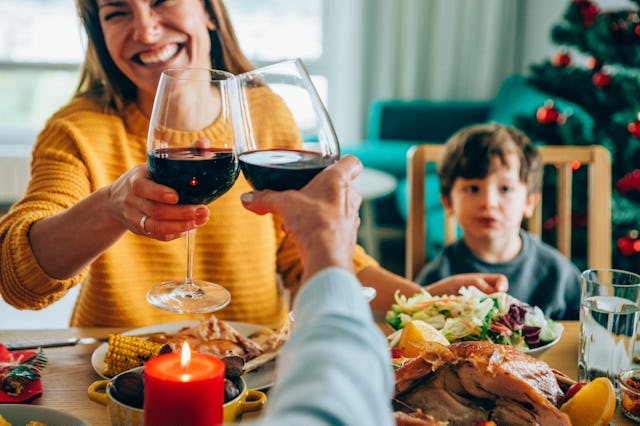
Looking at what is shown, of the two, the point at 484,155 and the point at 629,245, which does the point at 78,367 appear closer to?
the point at 484,155

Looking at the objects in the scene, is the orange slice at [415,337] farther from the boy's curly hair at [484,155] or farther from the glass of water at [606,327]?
the boy's curly hair at [484,155]

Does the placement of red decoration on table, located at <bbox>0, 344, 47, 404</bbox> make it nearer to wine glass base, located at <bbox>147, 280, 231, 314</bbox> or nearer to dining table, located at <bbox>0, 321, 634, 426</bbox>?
dining table, located at <bbox>0, 321, 634, 426</bbox>

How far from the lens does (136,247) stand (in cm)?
162

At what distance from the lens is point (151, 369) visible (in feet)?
2.48

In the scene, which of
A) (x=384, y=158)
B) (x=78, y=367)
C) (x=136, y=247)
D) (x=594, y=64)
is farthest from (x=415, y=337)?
(x=384, y=158)

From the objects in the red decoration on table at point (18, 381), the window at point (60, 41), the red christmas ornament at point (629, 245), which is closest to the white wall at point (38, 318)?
the window at point (60, 41)

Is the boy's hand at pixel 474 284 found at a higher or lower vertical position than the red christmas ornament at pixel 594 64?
lower

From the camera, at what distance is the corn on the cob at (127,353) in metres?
1.03

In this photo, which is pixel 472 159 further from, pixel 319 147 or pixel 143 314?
pixel 319 147

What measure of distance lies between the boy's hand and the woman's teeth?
71cm

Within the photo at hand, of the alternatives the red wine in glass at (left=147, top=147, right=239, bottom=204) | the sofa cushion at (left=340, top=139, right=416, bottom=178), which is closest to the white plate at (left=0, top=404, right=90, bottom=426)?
the red wine in glass at (left=147, top=147, right=239, bottom=204)

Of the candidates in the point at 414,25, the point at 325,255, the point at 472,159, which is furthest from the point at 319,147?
the point at 414,25

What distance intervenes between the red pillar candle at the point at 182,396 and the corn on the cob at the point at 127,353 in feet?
0.93

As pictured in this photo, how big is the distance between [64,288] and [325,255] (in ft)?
2.76
